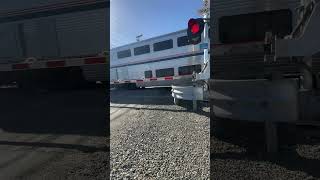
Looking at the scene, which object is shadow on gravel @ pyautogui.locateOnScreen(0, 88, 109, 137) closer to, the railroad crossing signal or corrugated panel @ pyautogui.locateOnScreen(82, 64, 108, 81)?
corrugated panel @ pyautogui.locateOnScreen(82, 64, 108, 81)

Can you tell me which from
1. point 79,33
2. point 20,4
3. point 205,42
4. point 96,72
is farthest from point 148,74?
point 20,4

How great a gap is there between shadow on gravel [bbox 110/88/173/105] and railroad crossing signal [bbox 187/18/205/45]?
1.00 ft

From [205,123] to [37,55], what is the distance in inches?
46.7

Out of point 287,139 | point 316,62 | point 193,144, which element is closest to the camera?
point 193,144

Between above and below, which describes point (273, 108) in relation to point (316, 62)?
below

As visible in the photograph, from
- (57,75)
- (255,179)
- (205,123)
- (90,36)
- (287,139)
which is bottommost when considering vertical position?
(255,179)

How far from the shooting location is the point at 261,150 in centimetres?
303

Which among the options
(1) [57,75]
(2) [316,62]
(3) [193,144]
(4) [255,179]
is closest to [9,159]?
(1) [57,75]

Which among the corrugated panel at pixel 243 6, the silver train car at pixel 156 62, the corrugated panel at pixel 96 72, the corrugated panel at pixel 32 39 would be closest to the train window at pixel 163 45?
the silver train car at pixel 156 62

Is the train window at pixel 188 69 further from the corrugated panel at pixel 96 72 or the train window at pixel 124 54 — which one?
the corrugated panel at pixel 96 72

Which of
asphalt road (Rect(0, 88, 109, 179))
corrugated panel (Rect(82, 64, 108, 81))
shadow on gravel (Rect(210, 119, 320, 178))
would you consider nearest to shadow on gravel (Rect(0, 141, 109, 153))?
asphalt road (Rect(0, 88, 109, 179))

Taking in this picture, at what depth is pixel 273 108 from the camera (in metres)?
2.92

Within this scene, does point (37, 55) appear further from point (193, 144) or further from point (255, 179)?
point (255, 179)

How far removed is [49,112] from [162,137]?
104 centimetres
